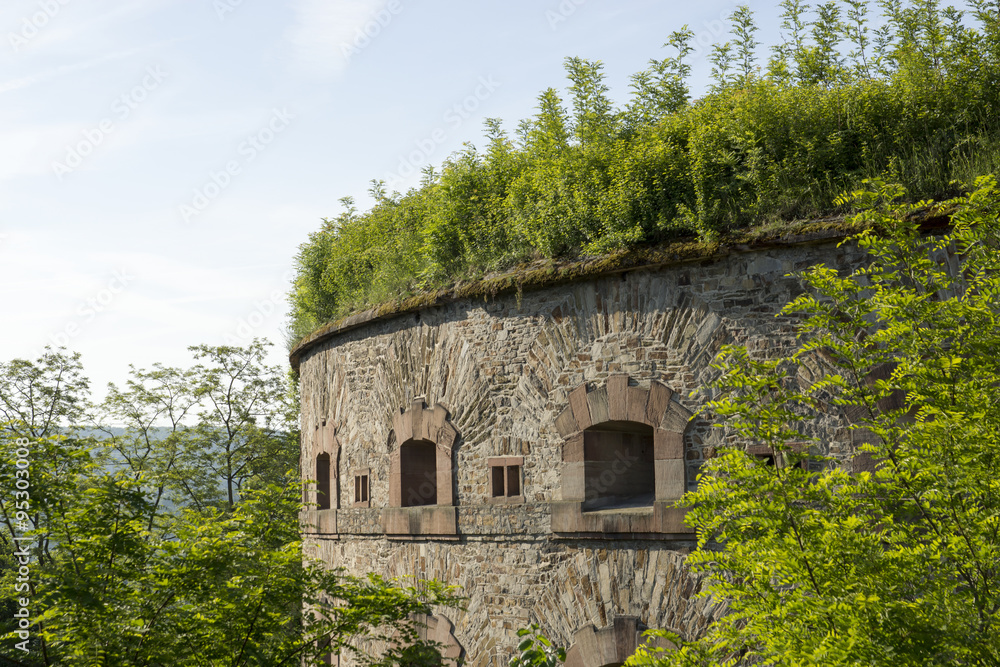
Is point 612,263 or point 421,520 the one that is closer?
point 612,263

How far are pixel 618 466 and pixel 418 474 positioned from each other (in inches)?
123

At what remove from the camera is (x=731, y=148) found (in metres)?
8.10

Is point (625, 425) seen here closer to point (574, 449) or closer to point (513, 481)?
point (574, 449)

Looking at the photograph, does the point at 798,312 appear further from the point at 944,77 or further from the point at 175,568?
the point at 175,568

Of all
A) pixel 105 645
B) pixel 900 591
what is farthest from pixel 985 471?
pixel 105 645

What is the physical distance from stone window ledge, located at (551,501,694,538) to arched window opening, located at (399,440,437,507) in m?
2.71

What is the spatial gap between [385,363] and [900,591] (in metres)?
7.65

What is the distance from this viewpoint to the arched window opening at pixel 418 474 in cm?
1068

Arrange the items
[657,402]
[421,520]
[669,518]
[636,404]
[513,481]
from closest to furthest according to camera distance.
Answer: [669,518], [657,402], [636,404], [513,481], [421,520]

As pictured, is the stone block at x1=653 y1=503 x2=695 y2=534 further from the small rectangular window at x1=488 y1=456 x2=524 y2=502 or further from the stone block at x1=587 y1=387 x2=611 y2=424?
the small rectangular window at x1=488 y1=456 x2=524 y2=502

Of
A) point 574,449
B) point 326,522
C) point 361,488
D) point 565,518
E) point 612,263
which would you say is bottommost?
point 326,522

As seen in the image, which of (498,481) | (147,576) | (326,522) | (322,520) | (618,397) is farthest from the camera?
(322,520)

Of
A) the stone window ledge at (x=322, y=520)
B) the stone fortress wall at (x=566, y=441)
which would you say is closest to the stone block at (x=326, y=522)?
the stone window ledge at (x=322, y=520)

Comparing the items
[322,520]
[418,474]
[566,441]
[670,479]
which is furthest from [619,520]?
[322,520]
